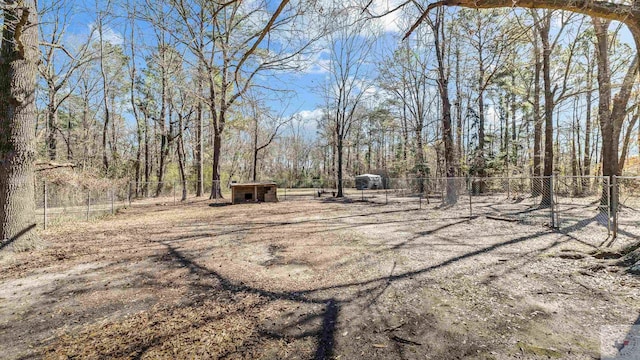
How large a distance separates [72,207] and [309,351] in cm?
1262

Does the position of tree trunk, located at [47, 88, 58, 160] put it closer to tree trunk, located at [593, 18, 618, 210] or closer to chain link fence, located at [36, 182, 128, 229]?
chain link fence, located at [36, 182, 128, 229]

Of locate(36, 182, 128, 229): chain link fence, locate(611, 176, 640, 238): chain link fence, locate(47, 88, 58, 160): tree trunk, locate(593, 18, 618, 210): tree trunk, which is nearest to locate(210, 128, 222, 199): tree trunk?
locate(36, 182, 128, 229): chain link fence

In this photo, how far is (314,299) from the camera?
10.6 feet

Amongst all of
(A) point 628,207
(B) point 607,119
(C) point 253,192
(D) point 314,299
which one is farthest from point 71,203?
(A) point 628,207

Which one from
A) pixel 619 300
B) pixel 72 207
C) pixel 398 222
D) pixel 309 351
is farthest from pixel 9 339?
pixel 72 207

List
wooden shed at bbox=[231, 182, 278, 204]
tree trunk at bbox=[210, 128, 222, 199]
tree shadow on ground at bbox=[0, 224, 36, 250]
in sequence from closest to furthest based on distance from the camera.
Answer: tree shadow on ground at bbox=[0, 224, 36, 250] → wooden shed at bbox=[231, 182, 278, 204] → tree trunk at bbox=[210, 128, 222, 199]

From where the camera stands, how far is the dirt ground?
7.60 feet

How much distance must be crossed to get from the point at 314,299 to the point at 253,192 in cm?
1323

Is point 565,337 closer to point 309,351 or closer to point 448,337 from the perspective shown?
point 448,337

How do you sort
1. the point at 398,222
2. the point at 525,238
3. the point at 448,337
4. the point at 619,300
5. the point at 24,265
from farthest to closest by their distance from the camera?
the point at 398,222 → the point at 525,238 → the point at 24,265 → the point at 619,300 → the point at 448,337

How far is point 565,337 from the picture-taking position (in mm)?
2383

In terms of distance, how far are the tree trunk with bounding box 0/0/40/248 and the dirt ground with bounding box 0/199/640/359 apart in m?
0.62

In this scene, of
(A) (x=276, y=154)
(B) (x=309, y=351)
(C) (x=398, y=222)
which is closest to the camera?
(B) (x=309, y=351)

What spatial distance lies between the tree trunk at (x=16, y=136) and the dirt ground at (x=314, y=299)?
62 cm
